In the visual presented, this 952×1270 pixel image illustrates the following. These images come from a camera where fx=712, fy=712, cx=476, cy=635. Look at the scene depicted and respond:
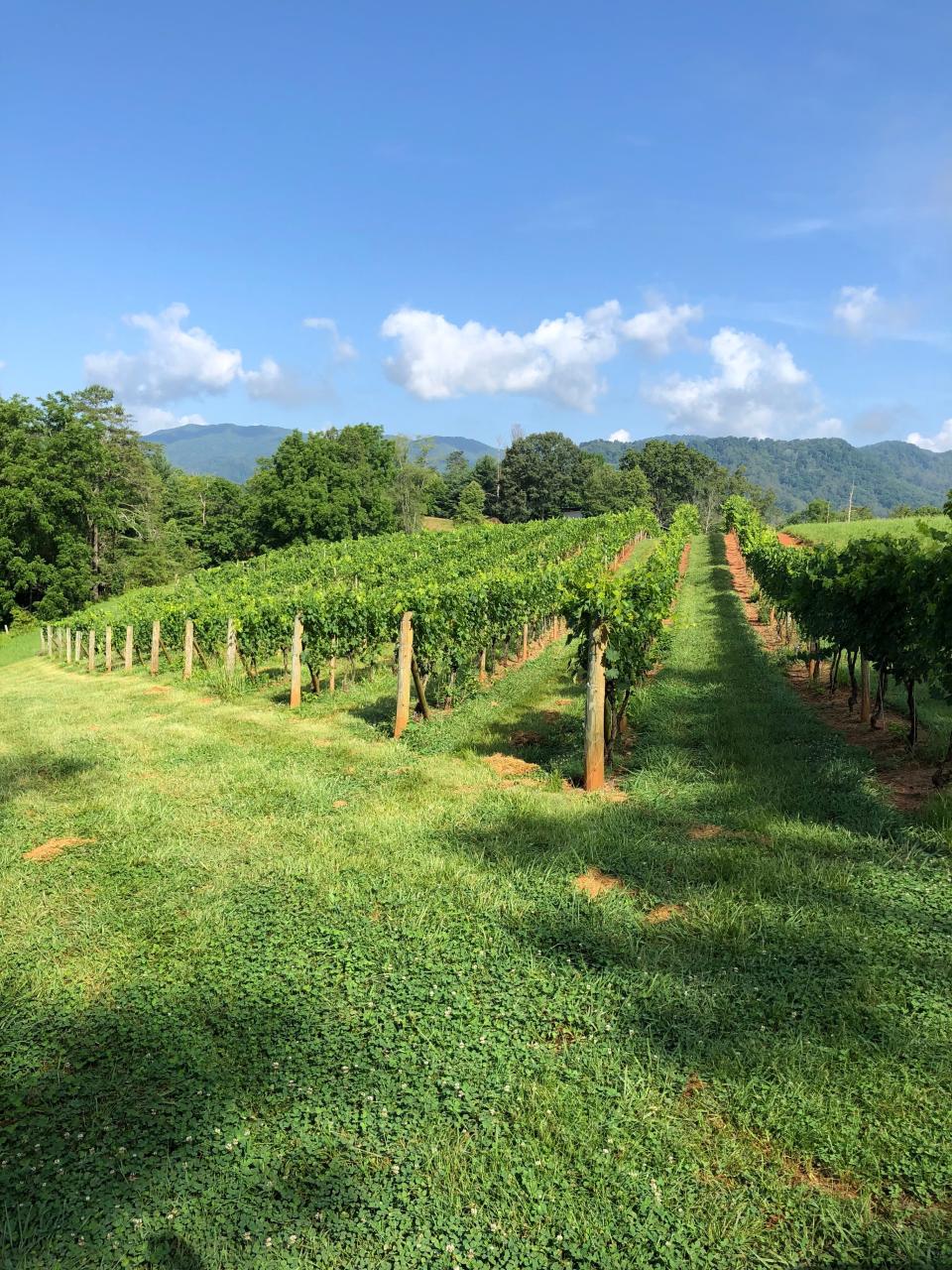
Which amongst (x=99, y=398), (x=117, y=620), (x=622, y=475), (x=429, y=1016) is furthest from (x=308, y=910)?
(x=622, y=475)

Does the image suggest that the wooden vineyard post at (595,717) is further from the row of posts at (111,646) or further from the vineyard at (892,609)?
the row of posts at (111,646)

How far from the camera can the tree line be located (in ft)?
147

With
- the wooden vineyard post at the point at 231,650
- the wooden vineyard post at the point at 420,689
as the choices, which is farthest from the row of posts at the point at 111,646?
the wooden vineyard post at the point at 420,689

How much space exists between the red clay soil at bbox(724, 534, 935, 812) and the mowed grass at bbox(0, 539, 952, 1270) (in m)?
0.45

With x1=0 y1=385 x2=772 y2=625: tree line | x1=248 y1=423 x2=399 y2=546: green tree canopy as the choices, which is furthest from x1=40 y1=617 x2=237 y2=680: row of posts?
x1=248 y1=423 x2=399 y2=546: green tree canopy

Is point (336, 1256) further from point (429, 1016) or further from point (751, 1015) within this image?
point (751, 1015)

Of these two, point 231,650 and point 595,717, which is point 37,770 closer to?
point 231,650

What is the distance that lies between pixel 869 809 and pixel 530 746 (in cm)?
428

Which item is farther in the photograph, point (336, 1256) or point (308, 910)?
point (308, 910)

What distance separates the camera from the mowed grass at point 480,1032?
2.75 m

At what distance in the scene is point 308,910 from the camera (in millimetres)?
5125

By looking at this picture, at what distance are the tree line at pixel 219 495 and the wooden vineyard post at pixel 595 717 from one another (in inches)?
1788

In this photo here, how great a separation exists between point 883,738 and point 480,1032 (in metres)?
7.73

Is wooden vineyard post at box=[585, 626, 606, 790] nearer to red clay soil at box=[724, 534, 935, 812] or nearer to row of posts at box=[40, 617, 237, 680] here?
red clay soil at box=[724, 534, 935, 812]
